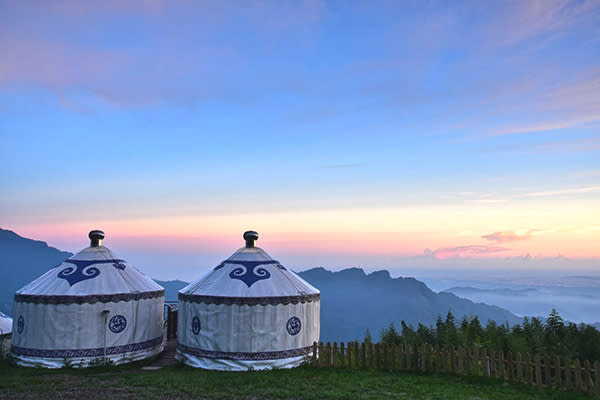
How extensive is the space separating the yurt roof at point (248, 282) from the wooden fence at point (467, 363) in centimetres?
Answer: 169

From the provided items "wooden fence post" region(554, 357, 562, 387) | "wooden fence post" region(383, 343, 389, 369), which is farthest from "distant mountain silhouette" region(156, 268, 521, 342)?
"wooden fence post" region(554, 357, 562, 387)

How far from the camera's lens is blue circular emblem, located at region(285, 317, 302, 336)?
11.8 metres

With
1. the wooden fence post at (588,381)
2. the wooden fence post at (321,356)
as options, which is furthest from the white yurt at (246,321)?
the wooden fence post at (588,381)

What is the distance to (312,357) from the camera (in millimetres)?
11961

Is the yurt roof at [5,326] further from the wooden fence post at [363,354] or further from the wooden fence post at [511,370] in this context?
the wooden fence post at [511,370]

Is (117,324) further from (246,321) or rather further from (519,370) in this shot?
(519,370)

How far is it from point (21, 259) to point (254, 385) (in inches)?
7855

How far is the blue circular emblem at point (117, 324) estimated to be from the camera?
40.1ft

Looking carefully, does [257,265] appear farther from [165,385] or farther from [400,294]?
[400,294]

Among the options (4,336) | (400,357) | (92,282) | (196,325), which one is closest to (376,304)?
(4,336)

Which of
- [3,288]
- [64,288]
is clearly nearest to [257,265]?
[64,288]

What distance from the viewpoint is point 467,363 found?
10469 mm

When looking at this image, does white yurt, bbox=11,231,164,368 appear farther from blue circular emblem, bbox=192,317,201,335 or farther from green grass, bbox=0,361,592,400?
blue circular emblem, bbox=192,317,201,335

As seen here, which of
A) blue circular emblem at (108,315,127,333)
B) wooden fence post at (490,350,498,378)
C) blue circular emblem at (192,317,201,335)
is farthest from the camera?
blue circular emblem at (108,315,127,333)
